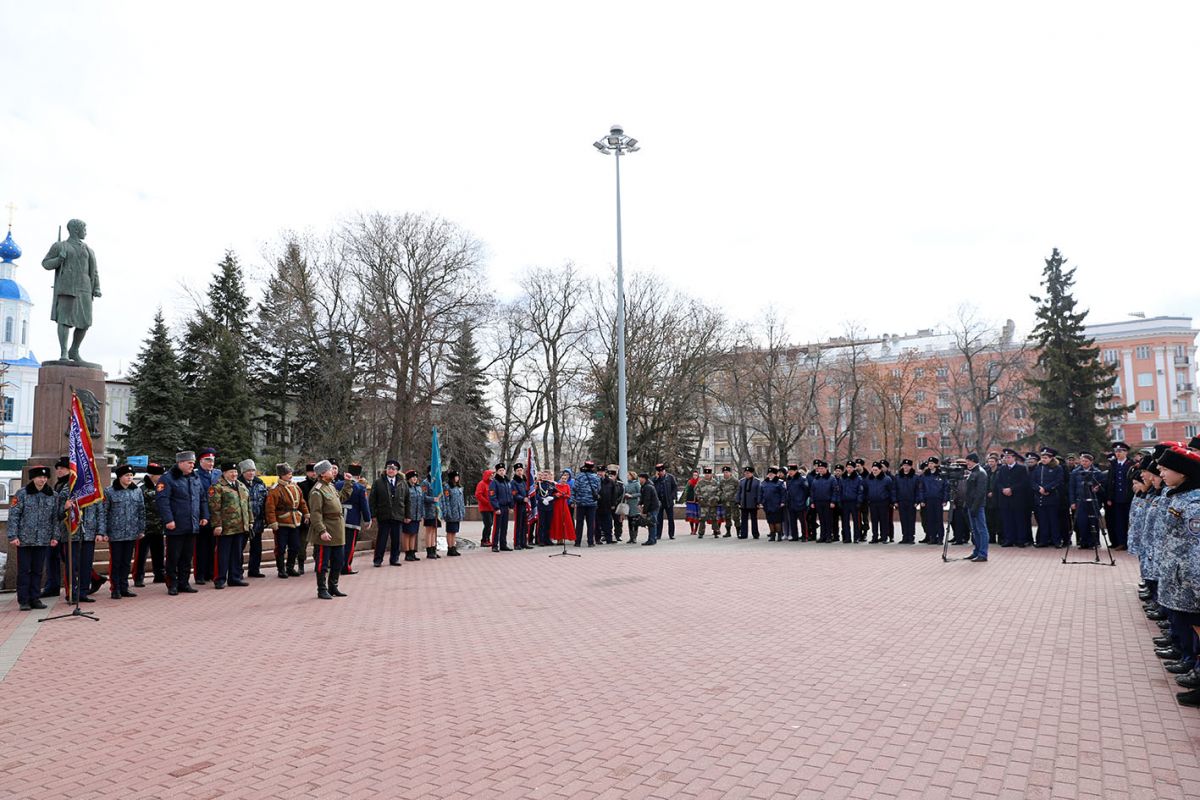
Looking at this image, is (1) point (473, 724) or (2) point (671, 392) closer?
Result: (1) point (473, 724)

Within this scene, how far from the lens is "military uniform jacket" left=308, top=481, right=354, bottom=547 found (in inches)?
436

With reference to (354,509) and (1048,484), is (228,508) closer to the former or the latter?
(354,509)

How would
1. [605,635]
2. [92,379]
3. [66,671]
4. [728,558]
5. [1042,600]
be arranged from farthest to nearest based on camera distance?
[728,558] < [92,379] < [1042,600] < [605,635] < [66,671]

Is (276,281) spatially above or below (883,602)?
above

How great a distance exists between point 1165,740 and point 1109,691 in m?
1.13

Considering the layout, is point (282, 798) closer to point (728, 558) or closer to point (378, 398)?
point (728, 558)

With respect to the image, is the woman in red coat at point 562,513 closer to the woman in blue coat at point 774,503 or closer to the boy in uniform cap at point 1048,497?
the woman in blue coat at point 774,503

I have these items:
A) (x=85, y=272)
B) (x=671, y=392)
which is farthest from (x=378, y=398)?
(x=85, y=272)

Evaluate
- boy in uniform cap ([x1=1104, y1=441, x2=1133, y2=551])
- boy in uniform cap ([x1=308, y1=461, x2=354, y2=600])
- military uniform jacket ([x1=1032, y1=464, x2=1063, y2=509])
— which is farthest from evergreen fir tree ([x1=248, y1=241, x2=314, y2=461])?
boy in uniform cap ([x1=1104, y1=441, x2=1133, y2=551])

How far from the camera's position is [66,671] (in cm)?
731

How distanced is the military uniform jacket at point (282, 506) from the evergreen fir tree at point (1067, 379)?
3722cm

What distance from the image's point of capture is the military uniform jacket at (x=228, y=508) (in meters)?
12.6

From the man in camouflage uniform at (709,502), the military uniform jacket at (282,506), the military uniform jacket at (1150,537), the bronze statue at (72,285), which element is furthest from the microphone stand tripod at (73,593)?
the man in camouflage uniform at (709,502)

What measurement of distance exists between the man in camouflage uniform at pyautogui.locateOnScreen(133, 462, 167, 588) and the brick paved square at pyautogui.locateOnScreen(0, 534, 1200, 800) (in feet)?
5.52
